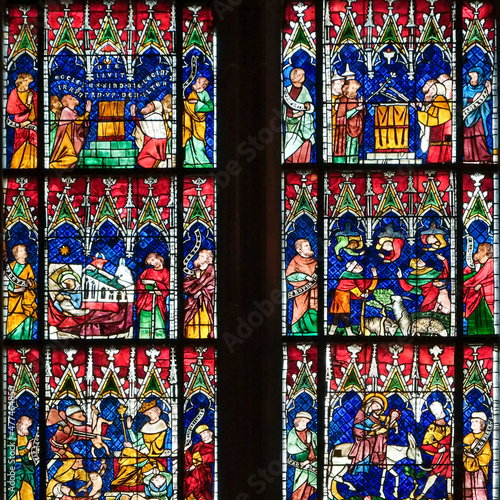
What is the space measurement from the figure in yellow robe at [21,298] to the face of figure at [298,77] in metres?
1.73

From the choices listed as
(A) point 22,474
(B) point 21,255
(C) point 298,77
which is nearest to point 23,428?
(A) point 22,474

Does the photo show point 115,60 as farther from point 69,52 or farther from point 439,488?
point 439,488

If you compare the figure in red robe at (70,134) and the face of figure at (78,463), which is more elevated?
the figure in red robe at (70,134)

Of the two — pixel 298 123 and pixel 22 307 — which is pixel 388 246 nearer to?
pixel 298 123

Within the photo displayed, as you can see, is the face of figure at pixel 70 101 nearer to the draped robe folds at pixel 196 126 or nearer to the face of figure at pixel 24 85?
the face of figure at pixel 24 85

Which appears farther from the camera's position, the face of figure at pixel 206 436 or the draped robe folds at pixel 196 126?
the draped robe folds at pixel 196 126

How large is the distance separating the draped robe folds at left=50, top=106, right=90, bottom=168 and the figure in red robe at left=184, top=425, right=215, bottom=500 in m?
1.63

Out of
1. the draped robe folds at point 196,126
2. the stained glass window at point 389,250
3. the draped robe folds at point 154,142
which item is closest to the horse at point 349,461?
the stained glass window at point 389,250

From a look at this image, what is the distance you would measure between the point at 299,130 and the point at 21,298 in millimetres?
1766

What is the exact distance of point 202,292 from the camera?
413 cm

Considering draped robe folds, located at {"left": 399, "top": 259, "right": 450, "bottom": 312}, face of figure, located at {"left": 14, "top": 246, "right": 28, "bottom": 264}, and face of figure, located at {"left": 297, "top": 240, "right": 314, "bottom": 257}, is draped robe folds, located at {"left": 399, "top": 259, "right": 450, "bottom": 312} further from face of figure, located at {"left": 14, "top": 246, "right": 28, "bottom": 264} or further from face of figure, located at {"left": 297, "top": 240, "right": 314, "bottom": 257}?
face of figure, located at {"left": 14, "top": 246, "right": 28, "bottom": 264}

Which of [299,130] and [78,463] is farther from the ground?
[299,130]

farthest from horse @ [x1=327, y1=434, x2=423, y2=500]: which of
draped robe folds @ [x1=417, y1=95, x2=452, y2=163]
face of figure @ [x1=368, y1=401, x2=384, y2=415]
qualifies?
draped robe folds @ [x1=417, y1=95, x2=452, y2=163]

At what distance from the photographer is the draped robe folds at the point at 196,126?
421 cm
